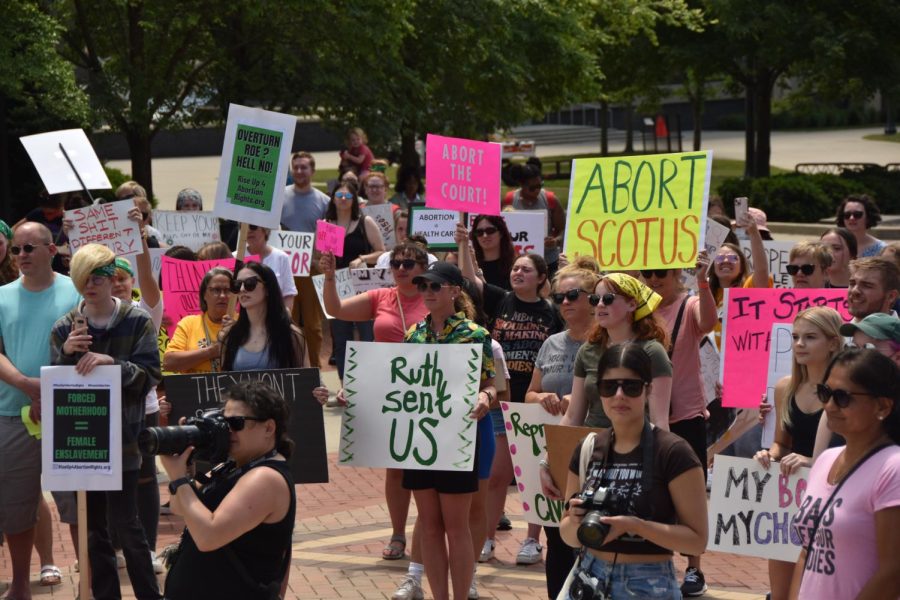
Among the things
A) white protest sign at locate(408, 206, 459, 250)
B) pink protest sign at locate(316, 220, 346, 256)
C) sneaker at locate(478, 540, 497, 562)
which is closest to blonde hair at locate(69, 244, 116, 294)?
sneaker at locate(478, 540, 497, 562)

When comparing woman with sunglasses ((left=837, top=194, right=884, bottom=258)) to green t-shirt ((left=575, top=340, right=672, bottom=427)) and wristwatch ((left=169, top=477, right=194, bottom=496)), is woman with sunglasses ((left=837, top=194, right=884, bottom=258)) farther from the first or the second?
wristwatch ((left=169, top=477, right=194, bottom=496))

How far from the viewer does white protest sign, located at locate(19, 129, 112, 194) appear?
9820 millimetres

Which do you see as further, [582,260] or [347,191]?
[347,191]

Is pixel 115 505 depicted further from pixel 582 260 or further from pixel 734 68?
pixel 734 68

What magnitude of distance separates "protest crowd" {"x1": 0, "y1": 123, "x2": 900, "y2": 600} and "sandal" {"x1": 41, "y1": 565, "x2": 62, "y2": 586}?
0.04 feet

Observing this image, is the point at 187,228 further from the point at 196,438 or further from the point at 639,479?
the point at 639,479

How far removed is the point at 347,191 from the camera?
12.2 m

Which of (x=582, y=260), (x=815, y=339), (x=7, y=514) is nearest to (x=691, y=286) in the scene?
(x=582, y=260)

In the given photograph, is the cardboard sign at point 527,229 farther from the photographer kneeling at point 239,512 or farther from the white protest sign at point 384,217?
the photographer kneeling at point 239,512

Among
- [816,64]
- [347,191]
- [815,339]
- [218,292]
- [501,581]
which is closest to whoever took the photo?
[815,339]

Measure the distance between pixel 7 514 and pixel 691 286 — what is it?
5255 mm

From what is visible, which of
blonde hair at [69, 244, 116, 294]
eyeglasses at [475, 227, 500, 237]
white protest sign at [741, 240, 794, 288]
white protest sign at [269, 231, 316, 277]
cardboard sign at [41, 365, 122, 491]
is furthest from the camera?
white protest sign at [269, 231, 316, 277]

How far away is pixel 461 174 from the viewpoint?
9.88 metres

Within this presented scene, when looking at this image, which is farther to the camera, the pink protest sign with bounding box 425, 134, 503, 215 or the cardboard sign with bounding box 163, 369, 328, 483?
the pink protest sign with bounding box 425, 134, 503, 215
